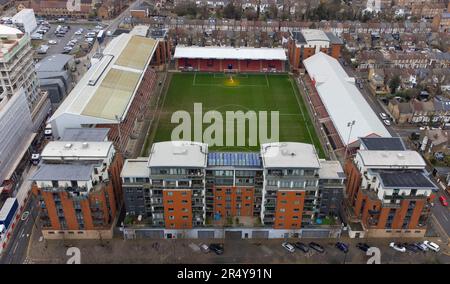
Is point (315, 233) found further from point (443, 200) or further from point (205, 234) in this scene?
point (443, 200)

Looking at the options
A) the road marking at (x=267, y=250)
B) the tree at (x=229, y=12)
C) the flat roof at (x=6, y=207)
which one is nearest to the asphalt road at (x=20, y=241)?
the flat roof at (x=6, y=207)

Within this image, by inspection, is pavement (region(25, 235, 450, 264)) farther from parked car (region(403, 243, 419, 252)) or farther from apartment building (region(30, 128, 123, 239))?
apartment building (region(30, 128, 123, 239))

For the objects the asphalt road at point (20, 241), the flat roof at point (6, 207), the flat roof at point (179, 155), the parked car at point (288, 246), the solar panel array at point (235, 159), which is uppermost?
the flat roof at point (179, 155)

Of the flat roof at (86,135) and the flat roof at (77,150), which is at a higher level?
the flat roof at (77,150)

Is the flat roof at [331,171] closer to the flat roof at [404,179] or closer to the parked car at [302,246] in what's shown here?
the flat roof at [404,179]

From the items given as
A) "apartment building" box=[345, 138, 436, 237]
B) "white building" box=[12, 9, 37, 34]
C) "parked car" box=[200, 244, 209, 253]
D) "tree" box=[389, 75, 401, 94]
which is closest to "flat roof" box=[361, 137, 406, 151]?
"apartment building" box=[345, 138, 436, 237]

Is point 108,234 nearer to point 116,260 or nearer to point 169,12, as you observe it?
point 116,260

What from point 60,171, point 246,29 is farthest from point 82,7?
point 60,171
